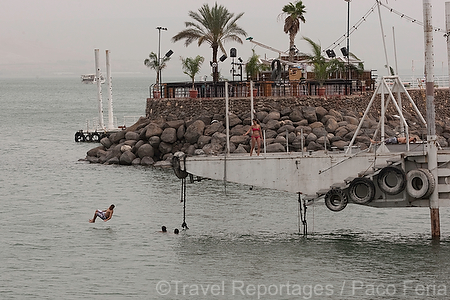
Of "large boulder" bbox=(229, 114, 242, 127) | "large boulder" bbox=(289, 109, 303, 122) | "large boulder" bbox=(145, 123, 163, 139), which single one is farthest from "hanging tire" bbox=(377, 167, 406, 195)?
"large boulder" bbox=(145, 123, 163, 139)

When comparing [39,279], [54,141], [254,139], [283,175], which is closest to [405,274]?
[283,175]

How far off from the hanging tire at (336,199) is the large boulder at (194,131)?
24.7m

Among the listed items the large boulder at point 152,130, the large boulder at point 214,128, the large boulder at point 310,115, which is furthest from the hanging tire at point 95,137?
the large boulder at point 310,115

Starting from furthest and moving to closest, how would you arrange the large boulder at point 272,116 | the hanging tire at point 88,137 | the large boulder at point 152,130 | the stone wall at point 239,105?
the hanging tire at point 88,137 → the stone wall at point 239,105 → the large boulder at point 152,130 → the large boulder at point 272,116

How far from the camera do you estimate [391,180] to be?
29.2m

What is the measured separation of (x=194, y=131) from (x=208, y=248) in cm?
2395

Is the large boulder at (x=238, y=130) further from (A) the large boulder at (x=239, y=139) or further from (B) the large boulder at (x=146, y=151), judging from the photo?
(B) the large boulder at (x=146, y=151)

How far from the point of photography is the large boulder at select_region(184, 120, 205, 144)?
53719mm

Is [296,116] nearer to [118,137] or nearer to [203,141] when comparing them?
[203,141]

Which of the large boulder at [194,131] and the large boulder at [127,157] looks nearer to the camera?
the large boulder at [194,131]

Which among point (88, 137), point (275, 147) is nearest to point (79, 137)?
point (88, 137)

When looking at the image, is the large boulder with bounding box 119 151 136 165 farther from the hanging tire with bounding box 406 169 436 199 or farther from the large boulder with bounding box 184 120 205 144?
the hanging tire with bounding box 406 169 436 199

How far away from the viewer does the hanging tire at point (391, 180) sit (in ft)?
94.5

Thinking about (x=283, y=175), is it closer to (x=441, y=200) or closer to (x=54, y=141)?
(x=441, y=200)
